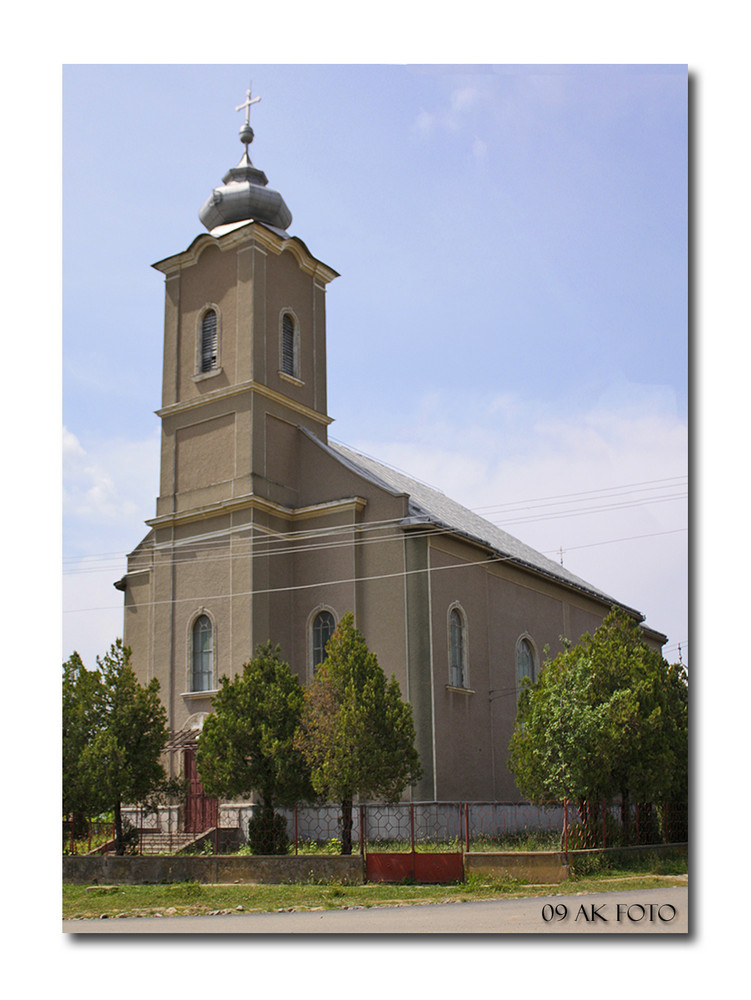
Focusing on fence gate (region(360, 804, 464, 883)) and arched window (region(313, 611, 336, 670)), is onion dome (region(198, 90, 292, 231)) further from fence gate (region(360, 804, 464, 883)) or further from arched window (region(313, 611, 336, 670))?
fence gate (region(360, 804, 464, 883))

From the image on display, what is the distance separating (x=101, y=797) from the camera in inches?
619

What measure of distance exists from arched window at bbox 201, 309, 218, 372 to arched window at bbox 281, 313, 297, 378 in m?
1.46

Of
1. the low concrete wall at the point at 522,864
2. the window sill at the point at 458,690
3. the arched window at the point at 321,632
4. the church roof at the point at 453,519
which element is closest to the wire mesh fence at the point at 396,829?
the low concrete wall at the point at 522,864

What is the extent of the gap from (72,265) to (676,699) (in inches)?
368

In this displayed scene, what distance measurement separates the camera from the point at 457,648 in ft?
67.4

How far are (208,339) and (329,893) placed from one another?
12958 mm

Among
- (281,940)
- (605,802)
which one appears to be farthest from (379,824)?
(281,940)

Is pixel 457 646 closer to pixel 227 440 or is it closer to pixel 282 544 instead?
pixel 282 544

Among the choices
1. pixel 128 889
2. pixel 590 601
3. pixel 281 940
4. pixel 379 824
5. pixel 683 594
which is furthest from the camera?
pixel 590 601

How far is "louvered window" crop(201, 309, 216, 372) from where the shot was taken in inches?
859

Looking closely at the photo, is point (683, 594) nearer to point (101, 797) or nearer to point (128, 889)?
point (128, 889)

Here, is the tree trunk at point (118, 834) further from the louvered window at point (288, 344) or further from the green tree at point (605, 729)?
the louvered window at point (288, 344)

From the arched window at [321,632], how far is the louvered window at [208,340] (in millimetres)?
5751

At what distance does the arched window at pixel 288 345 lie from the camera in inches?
874
